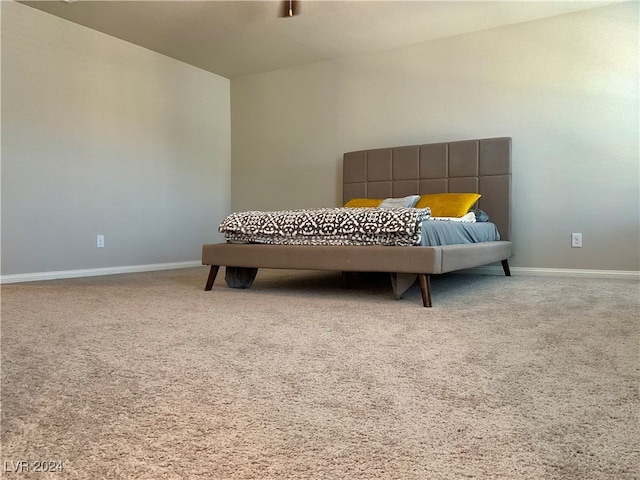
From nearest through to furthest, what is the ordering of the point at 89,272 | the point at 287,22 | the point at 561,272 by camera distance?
the point at 561,272 → the point at 287,22 → the point at 89,272

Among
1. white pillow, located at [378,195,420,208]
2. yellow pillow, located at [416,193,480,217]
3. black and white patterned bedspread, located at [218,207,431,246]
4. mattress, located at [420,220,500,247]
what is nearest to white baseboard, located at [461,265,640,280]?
mattress, located at [420,220,500,247]

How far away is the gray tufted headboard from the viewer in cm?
406

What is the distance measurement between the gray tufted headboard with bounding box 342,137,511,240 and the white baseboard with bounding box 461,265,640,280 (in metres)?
0.39

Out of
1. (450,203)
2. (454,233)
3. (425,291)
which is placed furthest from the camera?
(450,203)

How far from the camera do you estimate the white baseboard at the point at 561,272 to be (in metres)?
3.76

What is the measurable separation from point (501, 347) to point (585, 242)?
9.35ft

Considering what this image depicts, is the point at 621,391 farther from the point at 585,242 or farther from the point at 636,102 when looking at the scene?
the point at 636,102

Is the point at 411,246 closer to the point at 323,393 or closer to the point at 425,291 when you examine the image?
the point at 425,291

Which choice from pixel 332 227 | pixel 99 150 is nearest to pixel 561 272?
pixel 332 227

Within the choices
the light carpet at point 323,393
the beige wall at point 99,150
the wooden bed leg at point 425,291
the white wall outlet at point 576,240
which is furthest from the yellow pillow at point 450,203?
the beige wall at point 99,150

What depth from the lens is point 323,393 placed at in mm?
1150

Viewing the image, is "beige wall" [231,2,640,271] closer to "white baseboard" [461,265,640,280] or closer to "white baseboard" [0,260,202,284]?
"white baseboard" [461,265,640,280]

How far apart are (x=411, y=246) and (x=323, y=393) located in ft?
4.95

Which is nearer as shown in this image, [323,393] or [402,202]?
[323,393]
